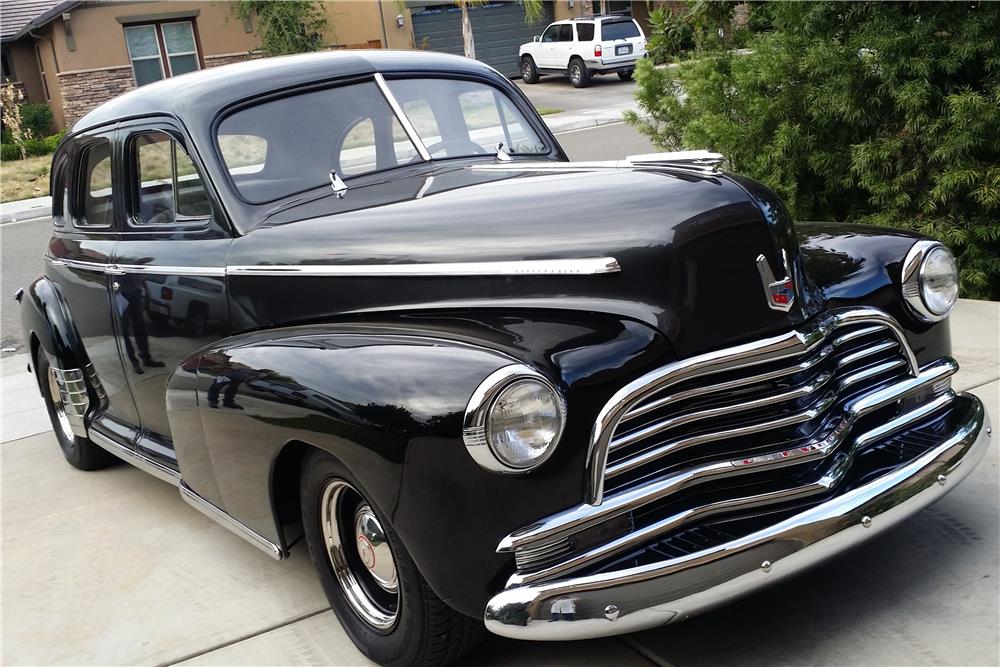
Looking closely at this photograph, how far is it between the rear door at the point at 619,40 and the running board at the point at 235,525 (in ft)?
73.0

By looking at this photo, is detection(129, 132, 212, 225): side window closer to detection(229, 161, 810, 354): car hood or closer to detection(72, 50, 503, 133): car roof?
detection(72, 50, 503, 133): car roof

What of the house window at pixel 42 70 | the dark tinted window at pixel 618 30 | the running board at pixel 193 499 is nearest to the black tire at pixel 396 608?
the running board at pixel 193 499

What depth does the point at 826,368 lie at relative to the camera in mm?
2877

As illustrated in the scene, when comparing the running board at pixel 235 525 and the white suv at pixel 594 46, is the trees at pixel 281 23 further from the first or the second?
the running board at pixel 235 525

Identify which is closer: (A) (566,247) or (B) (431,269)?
(A) (566,247)

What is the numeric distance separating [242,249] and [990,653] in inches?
102

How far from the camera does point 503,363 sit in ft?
8.43

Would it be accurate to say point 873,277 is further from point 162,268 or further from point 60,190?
point 60,190

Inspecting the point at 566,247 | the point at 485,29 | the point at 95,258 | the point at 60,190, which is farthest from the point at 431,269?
the point at 485,29

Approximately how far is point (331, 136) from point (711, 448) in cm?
193

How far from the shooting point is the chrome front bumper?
247 cm

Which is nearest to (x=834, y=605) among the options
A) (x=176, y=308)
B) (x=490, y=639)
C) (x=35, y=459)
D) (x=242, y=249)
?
(x=490, y=639)

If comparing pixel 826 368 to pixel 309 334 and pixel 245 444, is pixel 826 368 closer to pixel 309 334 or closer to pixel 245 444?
pixel 309 334

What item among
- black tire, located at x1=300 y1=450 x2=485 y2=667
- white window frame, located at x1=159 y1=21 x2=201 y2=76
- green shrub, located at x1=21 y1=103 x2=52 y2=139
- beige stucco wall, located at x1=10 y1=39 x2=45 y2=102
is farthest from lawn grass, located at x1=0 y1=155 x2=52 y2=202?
black tire, located at x1=300 y1=450 x2=485 y2=667
